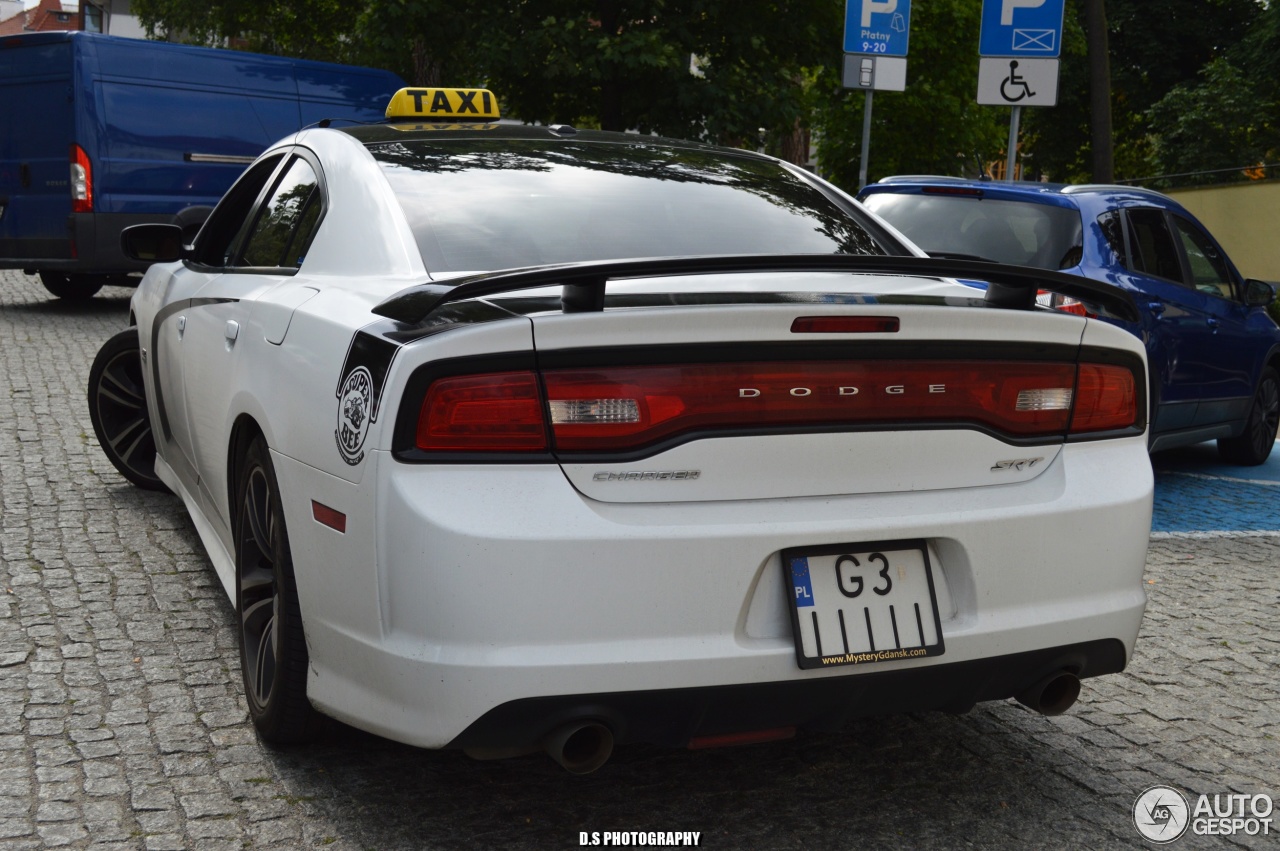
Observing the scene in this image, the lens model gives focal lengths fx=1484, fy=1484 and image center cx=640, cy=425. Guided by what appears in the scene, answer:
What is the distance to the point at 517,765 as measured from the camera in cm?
367

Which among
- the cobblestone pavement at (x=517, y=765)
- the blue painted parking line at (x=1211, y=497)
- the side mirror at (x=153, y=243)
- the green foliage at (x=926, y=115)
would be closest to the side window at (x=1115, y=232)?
the blue painted parking line at (x=1211, y=497)

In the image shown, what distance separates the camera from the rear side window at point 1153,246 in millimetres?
7984

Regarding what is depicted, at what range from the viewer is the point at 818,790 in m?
3.54

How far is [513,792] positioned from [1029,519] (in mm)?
1347

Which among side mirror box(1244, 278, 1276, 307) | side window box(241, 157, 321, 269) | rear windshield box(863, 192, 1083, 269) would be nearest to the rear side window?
rear windshield box(863, 192, 1083, 269)

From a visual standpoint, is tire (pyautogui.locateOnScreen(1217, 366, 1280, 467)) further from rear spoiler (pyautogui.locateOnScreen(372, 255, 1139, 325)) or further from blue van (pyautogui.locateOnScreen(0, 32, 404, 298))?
blue van (pyautogui.locateOnScreen(0, 32, 404, 298))

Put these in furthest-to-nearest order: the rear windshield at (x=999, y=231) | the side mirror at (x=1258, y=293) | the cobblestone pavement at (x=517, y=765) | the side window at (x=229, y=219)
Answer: the side mirror at (x=1258, y=293) < the rear windshield at (x=999, y=231) < the side window at (x=229, y=219) < the cobblestone pavement at (x=517, y=765)

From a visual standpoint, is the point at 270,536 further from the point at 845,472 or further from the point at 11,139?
the point at 11,139

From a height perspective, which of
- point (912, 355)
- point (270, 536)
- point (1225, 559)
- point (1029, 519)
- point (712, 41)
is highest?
point (712, 41)

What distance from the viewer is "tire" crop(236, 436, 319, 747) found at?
11.1 ft

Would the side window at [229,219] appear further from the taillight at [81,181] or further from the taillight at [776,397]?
the taillight at [81,181]

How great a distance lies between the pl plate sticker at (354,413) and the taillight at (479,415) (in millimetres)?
151

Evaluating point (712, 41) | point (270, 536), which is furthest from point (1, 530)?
point (712, 41)

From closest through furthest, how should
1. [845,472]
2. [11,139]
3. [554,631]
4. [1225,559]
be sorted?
[554,631] < [845,472] < [1225,559] < [11,139]
